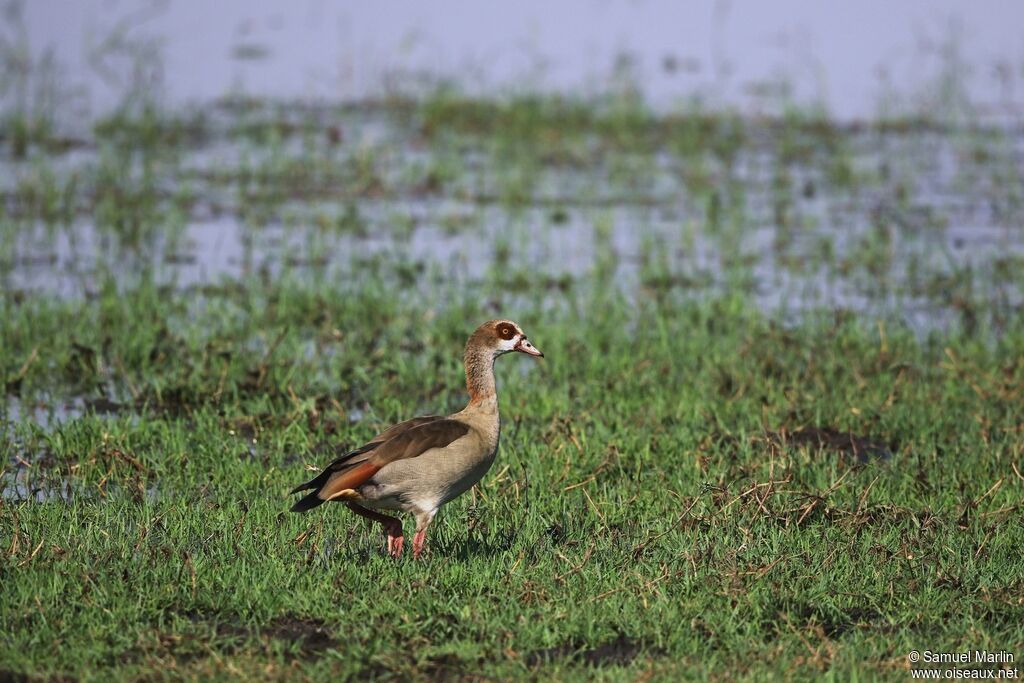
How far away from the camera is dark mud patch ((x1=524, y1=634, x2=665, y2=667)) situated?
192 inches

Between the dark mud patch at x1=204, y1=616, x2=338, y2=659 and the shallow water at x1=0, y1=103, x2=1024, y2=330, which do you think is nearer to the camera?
the dark mud patch at x1=204, y1=616, x2=338, y2=659

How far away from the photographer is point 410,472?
5.61 m

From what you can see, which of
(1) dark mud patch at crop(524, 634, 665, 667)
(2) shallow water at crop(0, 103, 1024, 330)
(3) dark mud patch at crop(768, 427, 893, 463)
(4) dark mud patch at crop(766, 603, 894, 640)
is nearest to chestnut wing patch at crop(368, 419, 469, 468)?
(1) dark mud patch at crop(524, 634, 665, 667)

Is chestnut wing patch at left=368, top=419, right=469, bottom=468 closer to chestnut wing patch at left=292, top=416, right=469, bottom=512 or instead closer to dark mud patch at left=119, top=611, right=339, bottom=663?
chestnut wing patch at left=292, top=416, right=469, bottom=512

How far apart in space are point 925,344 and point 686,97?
28.9 feet

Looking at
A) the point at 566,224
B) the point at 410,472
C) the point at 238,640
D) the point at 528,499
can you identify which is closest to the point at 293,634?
the point at 238,640

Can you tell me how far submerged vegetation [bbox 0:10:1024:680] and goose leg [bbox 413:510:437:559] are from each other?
162 mm

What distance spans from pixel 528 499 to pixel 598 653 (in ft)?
5.35

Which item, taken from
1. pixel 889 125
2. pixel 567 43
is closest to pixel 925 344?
pixel 889 125

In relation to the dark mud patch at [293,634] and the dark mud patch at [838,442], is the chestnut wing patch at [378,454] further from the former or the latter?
the dark mud patch at [838,442]

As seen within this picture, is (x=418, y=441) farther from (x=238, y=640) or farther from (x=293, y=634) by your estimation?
(x=238, y=640)

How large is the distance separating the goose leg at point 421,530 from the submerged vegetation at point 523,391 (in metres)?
0.16

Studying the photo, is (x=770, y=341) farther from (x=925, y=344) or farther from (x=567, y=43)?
(x=567, y=43)

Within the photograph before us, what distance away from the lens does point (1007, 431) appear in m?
7.54
